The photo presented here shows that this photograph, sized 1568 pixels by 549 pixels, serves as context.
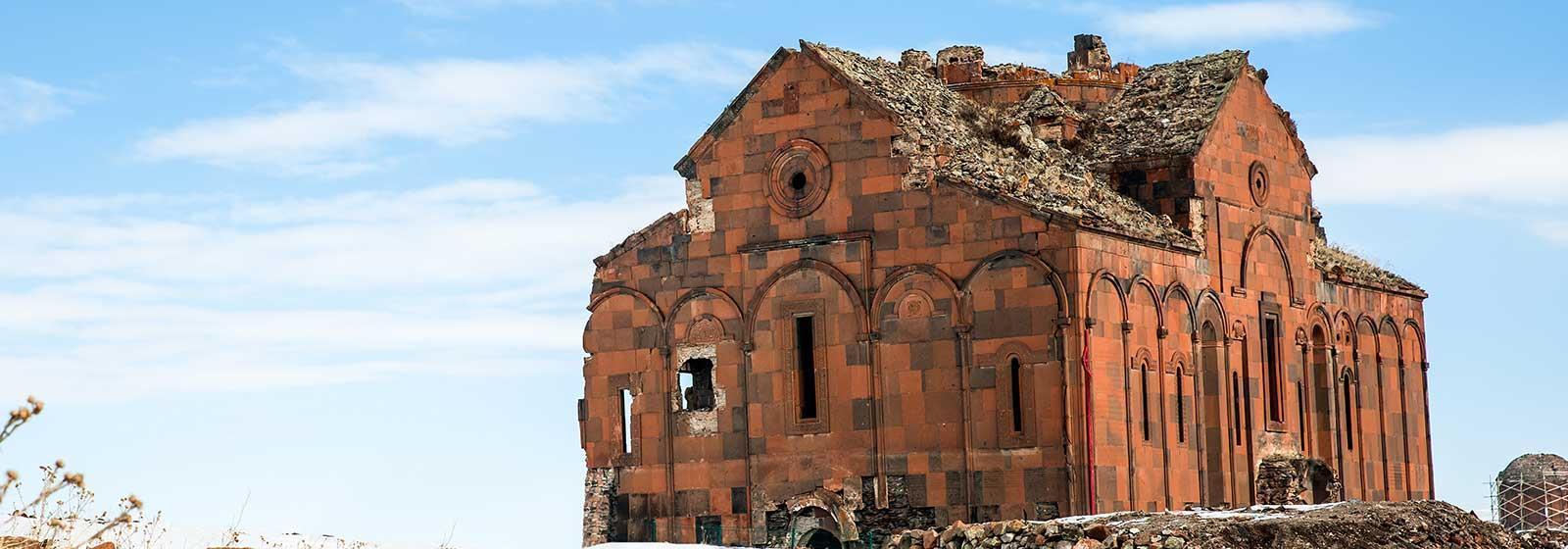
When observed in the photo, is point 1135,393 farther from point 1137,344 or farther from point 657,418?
point 657,418

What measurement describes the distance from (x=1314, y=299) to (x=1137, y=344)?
238 inches

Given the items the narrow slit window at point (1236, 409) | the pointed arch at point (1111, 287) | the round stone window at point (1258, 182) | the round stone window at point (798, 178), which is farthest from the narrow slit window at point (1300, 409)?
the round stone window at point (798, 178)

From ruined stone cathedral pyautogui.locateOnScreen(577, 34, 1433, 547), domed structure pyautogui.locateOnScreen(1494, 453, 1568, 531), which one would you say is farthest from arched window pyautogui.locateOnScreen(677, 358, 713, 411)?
domed structure pyautogui.locateOnScreen(1494, 453, 1568, 531)

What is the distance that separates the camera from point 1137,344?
29.0m

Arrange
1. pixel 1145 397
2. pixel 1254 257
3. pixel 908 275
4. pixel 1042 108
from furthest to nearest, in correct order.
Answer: pixel 1042 108 < pixel 1254 257 < pixel 1145 397 < pixel 908 275

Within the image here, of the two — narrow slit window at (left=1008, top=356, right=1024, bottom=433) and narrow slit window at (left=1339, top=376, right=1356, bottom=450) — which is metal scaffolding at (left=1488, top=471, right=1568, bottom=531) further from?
narrow slit window at (left=1008, top=356, right=1024, bottom=433)

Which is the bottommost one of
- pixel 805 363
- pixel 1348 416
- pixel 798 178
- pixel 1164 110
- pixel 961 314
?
pixel 1348 416

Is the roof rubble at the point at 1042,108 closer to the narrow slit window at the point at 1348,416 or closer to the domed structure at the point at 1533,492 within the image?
the narrow slit window at the point at 1348,416

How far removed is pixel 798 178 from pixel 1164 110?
6.09 meters

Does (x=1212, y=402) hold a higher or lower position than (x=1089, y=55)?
lower

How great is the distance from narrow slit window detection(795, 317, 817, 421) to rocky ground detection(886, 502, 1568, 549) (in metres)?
6.23

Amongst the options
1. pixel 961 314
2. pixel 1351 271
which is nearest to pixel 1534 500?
pixel 1351 271

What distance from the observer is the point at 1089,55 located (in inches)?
1359

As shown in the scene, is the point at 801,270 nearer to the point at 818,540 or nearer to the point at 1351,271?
the point at 818,540
